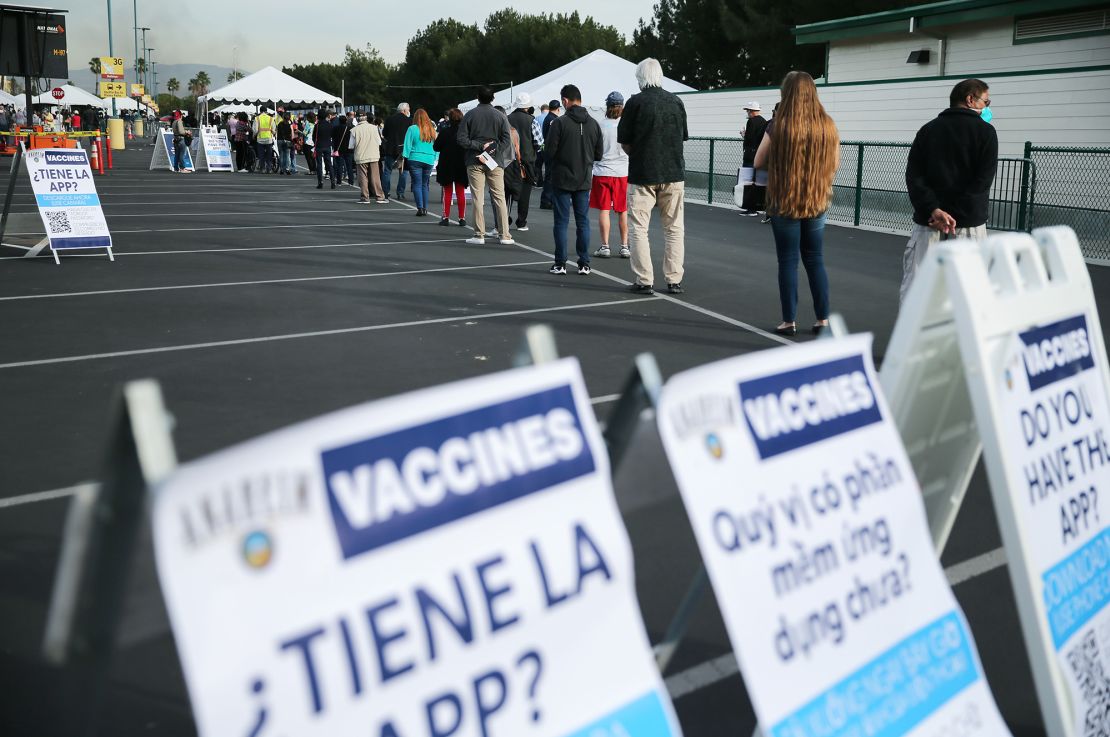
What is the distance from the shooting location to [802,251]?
23.6 ft

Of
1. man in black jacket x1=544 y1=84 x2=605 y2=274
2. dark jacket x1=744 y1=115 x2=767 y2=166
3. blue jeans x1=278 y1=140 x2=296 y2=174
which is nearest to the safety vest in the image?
blue jeans x1=278 y1=140 x2=296 y2=174

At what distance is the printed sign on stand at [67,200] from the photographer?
1091 centimetres

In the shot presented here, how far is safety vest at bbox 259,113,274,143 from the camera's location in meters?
27.4

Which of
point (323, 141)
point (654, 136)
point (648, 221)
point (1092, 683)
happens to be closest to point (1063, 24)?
point (654, 136)

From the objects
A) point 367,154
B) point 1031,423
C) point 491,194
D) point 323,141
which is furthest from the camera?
point 323,141

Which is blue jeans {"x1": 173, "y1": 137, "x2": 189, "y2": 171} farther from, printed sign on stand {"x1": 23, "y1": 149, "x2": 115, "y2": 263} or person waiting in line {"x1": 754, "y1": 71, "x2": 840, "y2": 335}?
person waiting in line {"x1": 754, "y1": 71, "x2": 840, "y2": 335}

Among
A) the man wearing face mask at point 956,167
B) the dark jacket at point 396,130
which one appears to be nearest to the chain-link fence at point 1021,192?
the man wearing face mask at point 956,167

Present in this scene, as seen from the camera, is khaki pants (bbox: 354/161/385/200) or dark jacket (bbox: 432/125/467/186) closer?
A: dark jacket (bbox: 432/125/467/186)

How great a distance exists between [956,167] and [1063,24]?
15434mm

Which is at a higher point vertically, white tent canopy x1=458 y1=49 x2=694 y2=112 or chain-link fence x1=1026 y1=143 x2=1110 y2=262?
white tent canopy x1=458 y1=49 x2=694 y2=112

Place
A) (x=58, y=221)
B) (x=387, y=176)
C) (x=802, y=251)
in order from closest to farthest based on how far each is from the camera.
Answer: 1. (x=802, y=251)
2. (x=58, y=221)
3. (x=387, y=176)

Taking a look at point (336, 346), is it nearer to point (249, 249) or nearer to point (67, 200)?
point (67, 200)

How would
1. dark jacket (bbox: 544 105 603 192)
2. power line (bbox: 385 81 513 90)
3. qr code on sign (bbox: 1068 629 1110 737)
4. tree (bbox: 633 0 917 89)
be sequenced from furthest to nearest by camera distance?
power line (bbox: 385 81 513 90)
tree (bbox: 633 0 917 89)
dark jacket (bbox: 544 105 603 192)
qr code on sign (bbox: 1068 629 1110 737)

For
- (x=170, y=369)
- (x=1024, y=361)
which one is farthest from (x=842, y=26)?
(x=1024, y=361)
